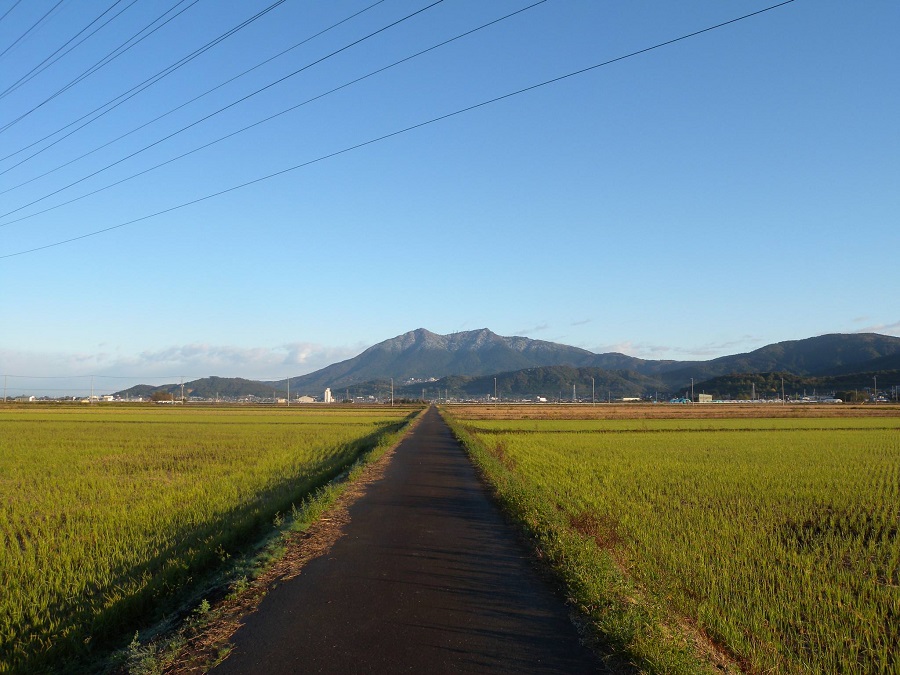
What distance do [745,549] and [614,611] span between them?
13.7ft

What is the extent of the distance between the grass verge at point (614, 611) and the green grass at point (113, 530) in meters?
4.20

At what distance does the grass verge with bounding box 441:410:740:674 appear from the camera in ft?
14.3

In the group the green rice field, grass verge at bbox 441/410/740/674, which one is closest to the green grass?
grass verge at bbox 441/410/740/674

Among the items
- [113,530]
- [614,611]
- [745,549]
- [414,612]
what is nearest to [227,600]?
[414,612]

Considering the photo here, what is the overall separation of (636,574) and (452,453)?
53.1 feet

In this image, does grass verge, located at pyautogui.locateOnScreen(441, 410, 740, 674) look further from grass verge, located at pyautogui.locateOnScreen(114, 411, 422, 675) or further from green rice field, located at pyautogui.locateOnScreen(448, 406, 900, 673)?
grass verge, located at pyautogui.locateOnScreen(114, 411, 422, 675)

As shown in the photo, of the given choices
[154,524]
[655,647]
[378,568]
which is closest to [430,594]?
[378,568]

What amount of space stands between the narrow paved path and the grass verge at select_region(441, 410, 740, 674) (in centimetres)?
24

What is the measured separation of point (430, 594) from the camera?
235 inches

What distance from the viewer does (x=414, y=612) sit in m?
5.44

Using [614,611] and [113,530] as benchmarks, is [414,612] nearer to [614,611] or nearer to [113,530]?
[614,611]

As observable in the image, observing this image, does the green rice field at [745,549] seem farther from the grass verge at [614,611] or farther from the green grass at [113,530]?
the green grass at [113,530]

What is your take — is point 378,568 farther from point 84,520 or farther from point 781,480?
point 781,480

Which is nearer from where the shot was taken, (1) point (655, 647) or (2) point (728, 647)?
(1) point (655, 647)
